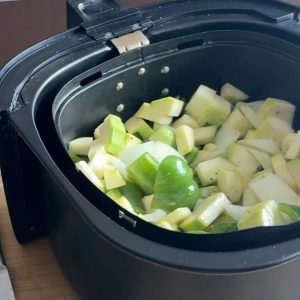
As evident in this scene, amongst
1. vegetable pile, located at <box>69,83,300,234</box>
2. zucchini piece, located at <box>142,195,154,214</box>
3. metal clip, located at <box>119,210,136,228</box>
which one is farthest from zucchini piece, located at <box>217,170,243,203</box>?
metal clip, located at <box>119,210,136,228</box>

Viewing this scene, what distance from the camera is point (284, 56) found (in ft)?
2.66

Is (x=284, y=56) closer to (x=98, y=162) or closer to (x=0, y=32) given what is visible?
(x=98, y=162)

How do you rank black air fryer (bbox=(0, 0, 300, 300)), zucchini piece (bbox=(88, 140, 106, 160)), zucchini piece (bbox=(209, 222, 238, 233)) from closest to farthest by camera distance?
1. black air fryer (bbox=(0, 0, 300, 300))
2. zucchini piece (bbox=(209, 222, 238, 233))
3. zucchini piece (bbox=(88, 140, 106, 160))

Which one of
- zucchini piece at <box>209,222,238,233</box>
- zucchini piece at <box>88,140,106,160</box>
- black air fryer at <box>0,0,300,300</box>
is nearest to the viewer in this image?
black air fryer at <box>0,0,300,300</box>

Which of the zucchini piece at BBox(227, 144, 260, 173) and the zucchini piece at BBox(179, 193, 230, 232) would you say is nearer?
the zucchini piece at BBox(179, 193, 230, 232)

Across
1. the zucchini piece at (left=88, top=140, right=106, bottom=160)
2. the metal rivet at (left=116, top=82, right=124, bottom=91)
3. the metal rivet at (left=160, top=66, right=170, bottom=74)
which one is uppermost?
the metal rivet at (left=160, top=66, right=170, bottom=74)

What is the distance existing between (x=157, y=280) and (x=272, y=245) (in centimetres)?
11

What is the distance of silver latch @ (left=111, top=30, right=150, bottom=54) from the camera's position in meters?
0.77

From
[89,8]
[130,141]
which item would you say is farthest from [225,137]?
[89,8]

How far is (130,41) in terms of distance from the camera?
771 mm

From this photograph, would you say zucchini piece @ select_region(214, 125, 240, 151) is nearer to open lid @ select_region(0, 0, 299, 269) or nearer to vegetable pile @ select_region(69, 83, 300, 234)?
vegetable pile @ select_region(69, 83, 300, 234)

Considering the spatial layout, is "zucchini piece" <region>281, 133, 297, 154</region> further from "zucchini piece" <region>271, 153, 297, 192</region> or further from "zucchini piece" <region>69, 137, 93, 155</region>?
"zucchini piece" <region>69, 137, 93, 155</region>

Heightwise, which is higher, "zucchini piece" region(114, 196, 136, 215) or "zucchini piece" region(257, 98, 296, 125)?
"zucchini piece" region(257, 98, 296, 125)

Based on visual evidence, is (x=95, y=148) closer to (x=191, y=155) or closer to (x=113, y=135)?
(x=113, y=135)
